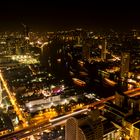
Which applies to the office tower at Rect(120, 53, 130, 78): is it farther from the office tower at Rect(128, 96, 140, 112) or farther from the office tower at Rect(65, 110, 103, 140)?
the office tower at Rect(65, 110, 103, 140)

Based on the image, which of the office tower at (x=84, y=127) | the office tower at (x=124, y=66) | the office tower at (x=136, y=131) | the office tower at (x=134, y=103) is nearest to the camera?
the office tower at (x=84, y=127)

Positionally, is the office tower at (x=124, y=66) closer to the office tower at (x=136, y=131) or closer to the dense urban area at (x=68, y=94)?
the dense urban area at (x=68, y=94)

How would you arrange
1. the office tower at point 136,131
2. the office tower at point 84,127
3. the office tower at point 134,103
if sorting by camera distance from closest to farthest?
1. the office tower at point 84,127
2. the office tower at point 136,131
3. the office tower at point 134,103

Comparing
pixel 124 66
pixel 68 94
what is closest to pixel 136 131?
pixel 68 94

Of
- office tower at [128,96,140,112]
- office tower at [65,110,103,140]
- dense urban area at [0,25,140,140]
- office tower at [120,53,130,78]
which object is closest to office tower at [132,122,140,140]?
dense urban area at [0,25,140,140]

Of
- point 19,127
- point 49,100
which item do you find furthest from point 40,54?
point 19,127

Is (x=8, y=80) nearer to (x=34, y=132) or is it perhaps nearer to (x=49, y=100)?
(x=49, y=100)

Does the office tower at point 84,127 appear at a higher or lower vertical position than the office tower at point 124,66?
higher

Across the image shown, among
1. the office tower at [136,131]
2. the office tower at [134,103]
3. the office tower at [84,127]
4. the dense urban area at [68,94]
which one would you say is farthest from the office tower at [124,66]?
the office tower at [84,127]
